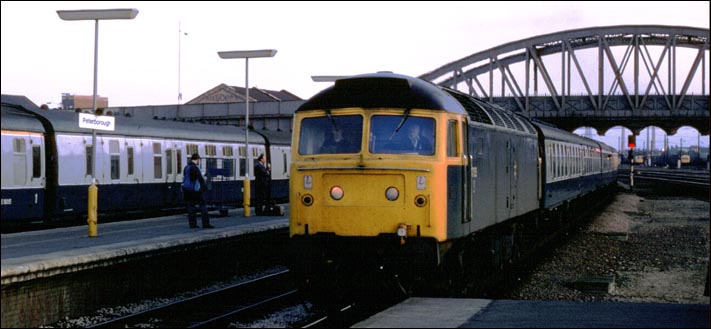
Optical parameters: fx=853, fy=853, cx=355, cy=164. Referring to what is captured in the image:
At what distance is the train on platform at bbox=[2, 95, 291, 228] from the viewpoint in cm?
1944

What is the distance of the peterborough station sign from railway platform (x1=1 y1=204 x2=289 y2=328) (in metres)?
2.17

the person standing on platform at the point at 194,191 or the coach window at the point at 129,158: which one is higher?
the coach window at the point at 129,158

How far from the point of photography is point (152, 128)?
25.4 meters

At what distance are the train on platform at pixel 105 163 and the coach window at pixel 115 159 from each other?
0.03 meters

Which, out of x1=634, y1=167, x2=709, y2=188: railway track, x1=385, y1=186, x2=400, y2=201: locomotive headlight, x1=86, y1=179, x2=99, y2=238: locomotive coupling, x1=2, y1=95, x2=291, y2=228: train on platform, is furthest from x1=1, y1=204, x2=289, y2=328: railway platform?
x1=634, y1=167, x2=709, y2=188: railway track

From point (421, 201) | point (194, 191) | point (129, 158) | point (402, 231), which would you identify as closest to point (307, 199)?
point (402, 231)

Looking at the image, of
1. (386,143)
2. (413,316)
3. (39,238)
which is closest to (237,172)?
(39,238)

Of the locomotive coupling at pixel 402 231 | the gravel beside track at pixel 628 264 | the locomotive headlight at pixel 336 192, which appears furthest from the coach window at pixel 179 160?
the locomotive coupling at pixel 402 231

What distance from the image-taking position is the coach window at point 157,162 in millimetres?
25328

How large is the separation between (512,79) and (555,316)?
256ft

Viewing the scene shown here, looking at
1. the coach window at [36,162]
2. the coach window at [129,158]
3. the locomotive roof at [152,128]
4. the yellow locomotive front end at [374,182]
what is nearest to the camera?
the yellow locomotive front end at [374,182]

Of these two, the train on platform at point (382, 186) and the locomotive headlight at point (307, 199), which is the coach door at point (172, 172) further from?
the locomotive headlight at point (307, 199)

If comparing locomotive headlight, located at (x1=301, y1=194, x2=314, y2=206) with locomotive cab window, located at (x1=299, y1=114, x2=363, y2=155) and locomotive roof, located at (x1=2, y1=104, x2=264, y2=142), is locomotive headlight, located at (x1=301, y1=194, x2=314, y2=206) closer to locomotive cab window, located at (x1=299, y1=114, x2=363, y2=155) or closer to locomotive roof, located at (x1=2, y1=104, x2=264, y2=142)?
locomotive cab window, located at (x1=299, y1=114, x2=363, y2=155)

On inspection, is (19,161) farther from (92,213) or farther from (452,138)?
(452,138)
